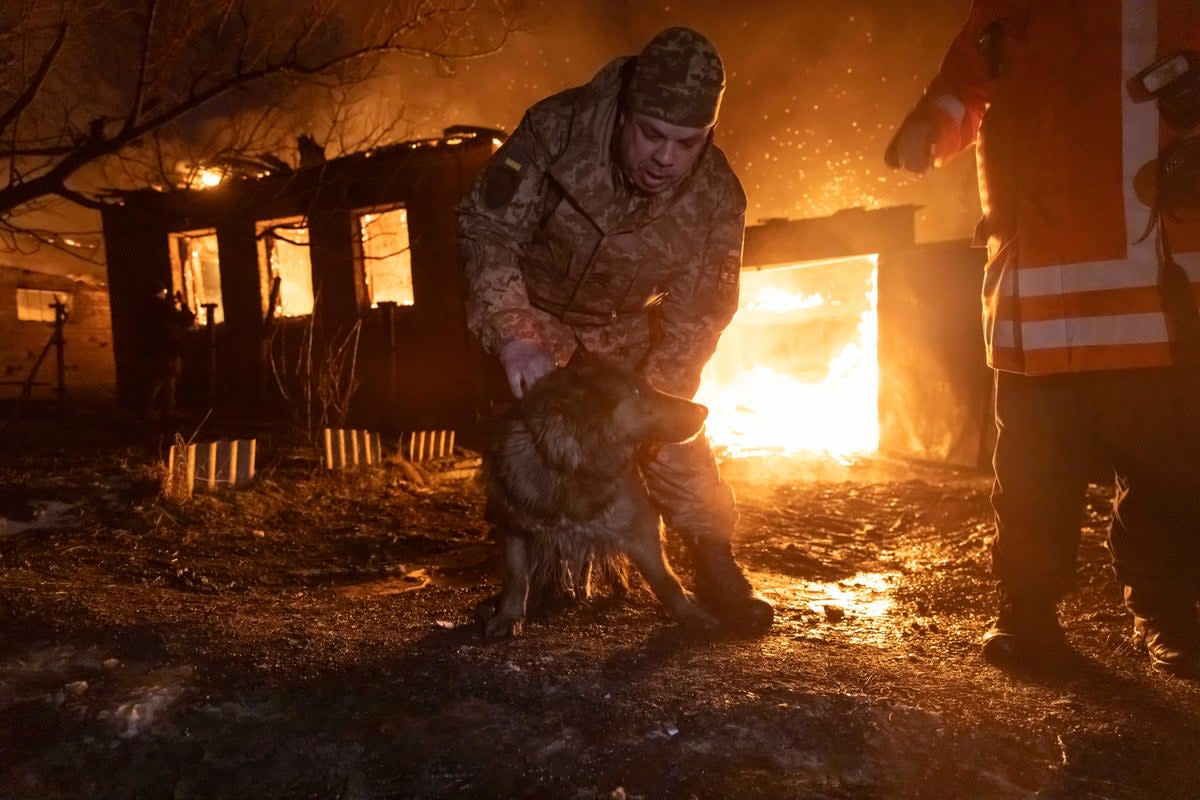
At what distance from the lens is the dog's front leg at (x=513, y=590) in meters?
2.61

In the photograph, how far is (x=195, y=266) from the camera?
13977 millimetres

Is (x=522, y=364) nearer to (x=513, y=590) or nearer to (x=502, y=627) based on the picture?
(x=513, y=590)

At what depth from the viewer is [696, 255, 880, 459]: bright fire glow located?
10.6m

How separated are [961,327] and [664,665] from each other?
8.28m

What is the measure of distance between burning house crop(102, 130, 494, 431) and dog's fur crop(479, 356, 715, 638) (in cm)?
819

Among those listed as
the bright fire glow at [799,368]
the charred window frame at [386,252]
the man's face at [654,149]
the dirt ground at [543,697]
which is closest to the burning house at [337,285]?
the charred window frame at [386,252]

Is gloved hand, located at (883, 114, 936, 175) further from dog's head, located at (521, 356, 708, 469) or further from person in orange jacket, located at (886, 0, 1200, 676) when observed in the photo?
dog's head, located at (521, 356, 708, 469)

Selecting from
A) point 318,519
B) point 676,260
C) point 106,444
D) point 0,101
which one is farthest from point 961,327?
point 106,444

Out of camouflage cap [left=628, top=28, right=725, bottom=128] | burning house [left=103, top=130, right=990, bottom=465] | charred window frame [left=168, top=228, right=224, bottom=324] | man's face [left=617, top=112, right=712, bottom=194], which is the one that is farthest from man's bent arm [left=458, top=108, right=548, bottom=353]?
charred window frame [left=168, top=228, right=224, bottom=324]

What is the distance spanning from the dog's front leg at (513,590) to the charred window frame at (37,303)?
21.9m

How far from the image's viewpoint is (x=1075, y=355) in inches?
82.7

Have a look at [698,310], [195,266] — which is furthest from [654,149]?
[195,266]

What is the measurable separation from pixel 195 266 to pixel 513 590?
14.3 m

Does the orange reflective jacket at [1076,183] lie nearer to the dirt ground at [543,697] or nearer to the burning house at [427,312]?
the dirt ground at [543,697]
